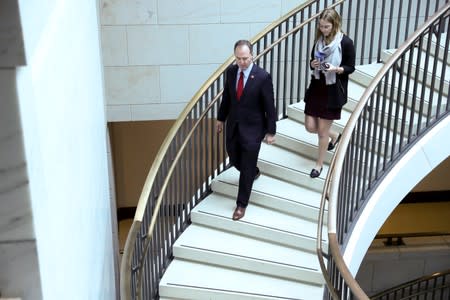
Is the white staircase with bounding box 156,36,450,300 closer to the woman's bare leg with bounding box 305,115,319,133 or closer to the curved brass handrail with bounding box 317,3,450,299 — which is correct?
→ the woman's bare leg with bounding box 305,115,319,133

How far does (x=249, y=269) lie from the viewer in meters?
5.34

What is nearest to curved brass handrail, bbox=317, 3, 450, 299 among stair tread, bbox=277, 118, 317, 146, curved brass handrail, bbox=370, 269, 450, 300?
stair tread, bbox=277, 118, 317, 146

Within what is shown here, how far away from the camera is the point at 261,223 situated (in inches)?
219

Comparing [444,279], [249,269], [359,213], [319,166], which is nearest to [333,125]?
[319,166]

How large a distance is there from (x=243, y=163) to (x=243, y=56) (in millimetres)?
975

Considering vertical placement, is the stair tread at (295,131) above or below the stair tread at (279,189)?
above

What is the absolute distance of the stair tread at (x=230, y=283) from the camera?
5137 millimetres

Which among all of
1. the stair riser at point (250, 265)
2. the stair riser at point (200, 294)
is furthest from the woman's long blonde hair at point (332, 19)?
the stair riser at point (200, 294)

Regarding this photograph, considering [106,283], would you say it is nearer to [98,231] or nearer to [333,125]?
[98,231]

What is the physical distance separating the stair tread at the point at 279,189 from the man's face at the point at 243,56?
52.4 inches

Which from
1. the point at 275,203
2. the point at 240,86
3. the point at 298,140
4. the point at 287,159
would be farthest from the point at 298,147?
the point at 240,86

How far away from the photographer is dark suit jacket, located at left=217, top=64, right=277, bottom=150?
16.8ft

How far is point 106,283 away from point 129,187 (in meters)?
6.37

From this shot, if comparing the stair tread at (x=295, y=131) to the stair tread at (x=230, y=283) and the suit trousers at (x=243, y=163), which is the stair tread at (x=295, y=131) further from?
the stair tread at (x=230, y=283)
